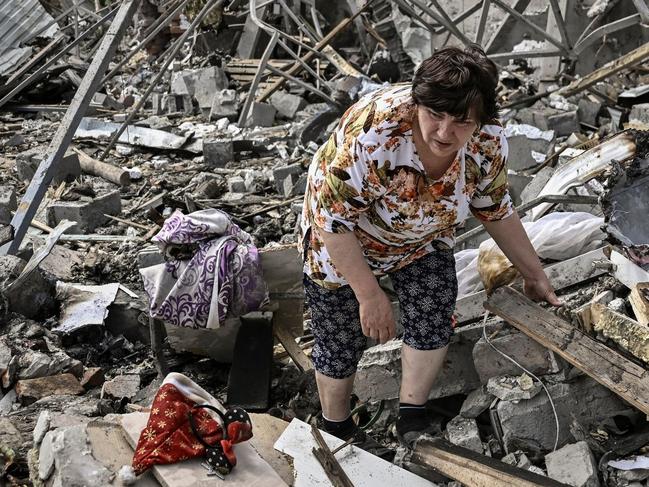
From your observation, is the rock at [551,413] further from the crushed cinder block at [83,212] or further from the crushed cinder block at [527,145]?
the crushed cinder block at [83,212]

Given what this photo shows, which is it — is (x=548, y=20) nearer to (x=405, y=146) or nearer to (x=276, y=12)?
(x=276, y=12)

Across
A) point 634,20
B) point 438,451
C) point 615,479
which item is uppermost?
point 634,20

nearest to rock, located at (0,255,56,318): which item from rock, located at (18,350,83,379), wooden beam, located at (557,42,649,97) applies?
rock, located at (18,350,83,379)

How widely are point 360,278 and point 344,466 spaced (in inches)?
32.2

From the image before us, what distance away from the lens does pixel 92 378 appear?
403 cm

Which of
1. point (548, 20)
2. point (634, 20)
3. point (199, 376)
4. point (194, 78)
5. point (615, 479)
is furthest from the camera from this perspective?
point (194, 78)

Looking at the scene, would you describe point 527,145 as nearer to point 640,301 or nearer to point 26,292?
point 640,301

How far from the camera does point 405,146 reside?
2336 millimetres

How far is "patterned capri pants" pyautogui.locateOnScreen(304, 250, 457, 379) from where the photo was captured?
275cm

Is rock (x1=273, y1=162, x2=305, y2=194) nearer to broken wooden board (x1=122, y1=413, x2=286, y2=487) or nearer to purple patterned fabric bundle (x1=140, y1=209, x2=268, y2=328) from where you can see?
purple patterned fabric bundle (x1=140, y1=209, x2=268, y2=328)

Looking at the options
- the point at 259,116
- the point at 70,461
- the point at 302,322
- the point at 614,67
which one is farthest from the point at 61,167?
the point at 70,461

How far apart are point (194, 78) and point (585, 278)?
31.8 ft

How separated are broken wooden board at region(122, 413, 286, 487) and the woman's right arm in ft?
1.96

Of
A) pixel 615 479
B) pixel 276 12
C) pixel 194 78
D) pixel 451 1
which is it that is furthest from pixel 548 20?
pixel 615 479
